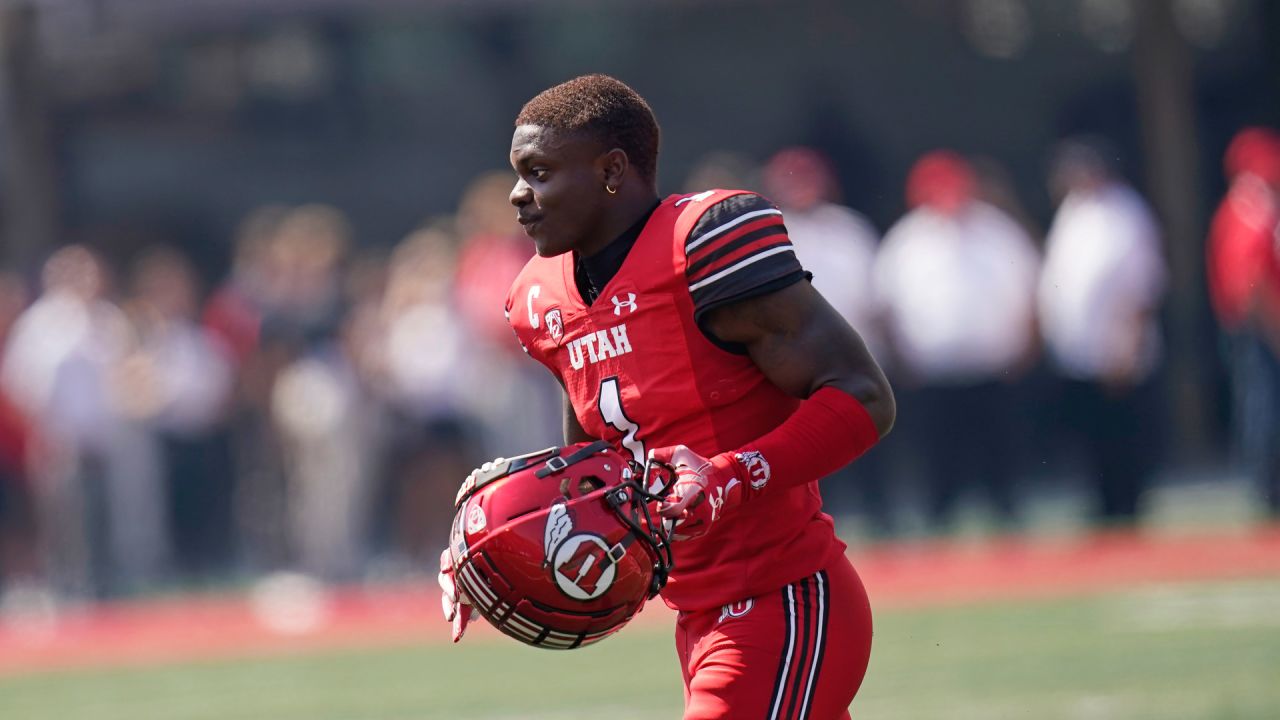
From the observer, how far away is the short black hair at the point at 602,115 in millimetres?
4148

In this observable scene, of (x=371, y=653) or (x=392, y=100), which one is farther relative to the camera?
(x=392, y=100)

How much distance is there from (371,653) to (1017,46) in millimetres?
8401

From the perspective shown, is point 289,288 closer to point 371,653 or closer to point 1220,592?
point 371,653

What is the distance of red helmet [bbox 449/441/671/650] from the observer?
3857 millimetres

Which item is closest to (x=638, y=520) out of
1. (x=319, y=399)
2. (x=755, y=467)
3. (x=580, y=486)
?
(x=580, y=486)

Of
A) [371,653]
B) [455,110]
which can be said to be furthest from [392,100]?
[371,653]

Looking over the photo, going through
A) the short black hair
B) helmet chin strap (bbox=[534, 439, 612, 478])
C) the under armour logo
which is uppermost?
the short black hair

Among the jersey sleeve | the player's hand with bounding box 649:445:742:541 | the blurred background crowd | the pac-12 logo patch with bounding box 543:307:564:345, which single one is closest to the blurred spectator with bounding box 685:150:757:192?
the blurred background crowd

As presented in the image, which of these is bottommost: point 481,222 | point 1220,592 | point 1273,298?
point 1220,592

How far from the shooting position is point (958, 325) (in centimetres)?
1238

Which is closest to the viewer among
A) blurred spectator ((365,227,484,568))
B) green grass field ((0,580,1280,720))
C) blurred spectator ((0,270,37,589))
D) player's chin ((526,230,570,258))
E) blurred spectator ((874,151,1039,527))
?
player's chin ((526,230,570,258))

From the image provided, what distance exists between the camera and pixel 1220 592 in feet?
32.7

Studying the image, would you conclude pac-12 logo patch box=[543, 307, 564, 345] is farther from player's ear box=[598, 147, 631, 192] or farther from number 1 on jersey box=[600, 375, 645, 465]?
player's ear box=[598, 147, 631, 192]

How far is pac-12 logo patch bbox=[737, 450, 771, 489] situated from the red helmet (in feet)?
0.53
